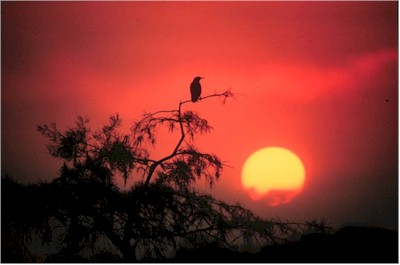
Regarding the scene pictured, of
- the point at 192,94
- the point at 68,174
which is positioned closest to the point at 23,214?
the point at 68,174

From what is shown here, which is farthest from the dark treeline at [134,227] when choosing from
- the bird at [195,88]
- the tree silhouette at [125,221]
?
the bird at [195,88]

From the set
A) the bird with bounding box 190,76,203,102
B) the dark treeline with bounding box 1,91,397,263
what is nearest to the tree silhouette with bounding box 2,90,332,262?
the dark treeline with bounding box 1,91,397,263

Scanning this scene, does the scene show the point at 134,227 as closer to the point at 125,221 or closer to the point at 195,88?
the point at 125,221

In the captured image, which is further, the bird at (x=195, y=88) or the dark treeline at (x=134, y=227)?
the bird at (x=195, y=88)

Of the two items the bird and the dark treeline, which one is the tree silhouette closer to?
the dark treeline

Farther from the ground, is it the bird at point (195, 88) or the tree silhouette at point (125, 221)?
the bird at point (195, 88)

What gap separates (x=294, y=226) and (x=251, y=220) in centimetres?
75

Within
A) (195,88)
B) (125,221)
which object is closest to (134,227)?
(125,221)

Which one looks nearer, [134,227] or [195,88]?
[134,227]

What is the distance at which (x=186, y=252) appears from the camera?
594 cm

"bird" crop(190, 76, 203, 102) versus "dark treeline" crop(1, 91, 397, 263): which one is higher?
"bird" crop(190, 76, 203, 102)

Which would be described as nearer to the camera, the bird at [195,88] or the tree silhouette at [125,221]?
the tree silhouette at [125,221]

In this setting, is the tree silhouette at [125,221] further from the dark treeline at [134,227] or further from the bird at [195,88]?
the bird at [195,88]

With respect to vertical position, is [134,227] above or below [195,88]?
below
